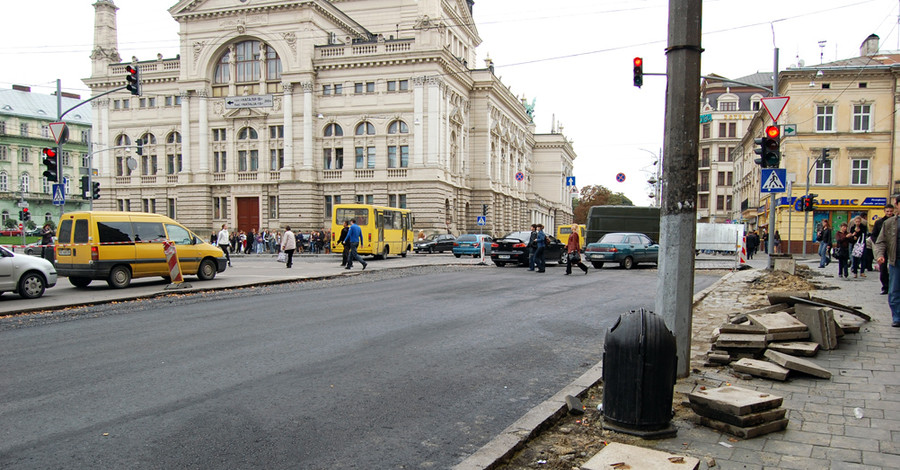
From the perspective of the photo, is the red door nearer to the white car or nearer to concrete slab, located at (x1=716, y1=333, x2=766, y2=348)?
the white car

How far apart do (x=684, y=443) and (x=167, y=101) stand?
61570 mm

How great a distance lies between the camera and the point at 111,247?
15.2m

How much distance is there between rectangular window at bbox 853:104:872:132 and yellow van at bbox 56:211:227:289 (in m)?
47.3

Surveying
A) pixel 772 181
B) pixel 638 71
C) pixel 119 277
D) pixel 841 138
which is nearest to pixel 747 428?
pixel 772 181

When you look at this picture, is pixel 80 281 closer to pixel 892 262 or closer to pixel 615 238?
pixel 892 262

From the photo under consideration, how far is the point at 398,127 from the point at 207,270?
35.3 metres

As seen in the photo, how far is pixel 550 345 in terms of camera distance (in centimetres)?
781

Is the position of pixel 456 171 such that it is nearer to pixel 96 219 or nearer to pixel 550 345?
pixel 96 219

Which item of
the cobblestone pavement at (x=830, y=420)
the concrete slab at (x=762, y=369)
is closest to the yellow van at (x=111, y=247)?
the cobblestone pavement at (x=830, y=420)

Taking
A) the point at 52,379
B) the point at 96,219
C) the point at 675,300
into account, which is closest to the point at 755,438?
the point at 675,300

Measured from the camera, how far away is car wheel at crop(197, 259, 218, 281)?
1755 cm

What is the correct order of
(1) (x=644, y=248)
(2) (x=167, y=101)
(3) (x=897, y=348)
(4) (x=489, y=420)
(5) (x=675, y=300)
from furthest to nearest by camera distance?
1. (2) (x=167, y=101)
2. (1) (x=644, y=248)
3. (3) (x=897, y=348)
4. (5) (x=675, y=300)
5. (4) (x=489, y=420)

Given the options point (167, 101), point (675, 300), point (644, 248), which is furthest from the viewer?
point (167, 101)

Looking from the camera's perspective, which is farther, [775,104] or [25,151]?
[25,151]
